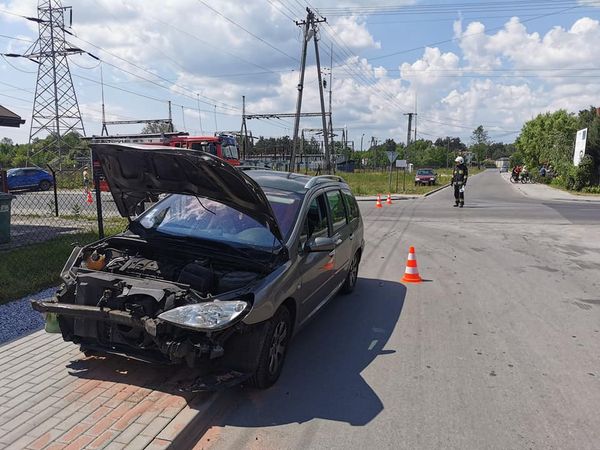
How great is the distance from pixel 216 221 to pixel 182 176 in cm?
71

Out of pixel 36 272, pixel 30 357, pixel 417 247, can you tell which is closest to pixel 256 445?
pixel 30 357

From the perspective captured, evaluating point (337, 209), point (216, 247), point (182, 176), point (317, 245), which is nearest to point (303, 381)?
point (317, 245)

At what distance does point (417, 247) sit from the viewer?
1123 cm

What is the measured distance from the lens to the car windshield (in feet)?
14.5

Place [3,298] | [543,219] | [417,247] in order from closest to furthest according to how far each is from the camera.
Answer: [3,298], [417,247], [543,219]

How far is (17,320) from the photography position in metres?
5.21

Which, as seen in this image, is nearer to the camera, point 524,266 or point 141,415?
point 141,415

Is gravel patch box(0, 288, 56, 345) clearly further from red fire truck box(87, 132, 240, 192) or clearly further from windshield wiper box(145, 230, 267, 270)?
red fire truck box(87, 132, 240, 192)

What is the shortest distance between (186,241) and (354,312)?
2.58 m

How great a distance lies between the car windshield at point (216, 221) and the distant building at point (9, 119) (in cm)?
877

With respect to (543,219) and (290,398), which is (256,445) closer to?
(290,398)

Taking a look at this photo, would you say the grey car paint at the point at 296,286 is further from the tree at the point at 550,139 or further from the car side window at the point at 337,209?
the tree at the point at 550,139

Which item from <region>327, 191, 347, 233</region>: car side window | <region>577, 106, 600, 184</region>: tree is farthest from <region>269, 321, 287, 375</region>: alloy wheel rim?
<region>577, 106, 600, 184</region>: tree

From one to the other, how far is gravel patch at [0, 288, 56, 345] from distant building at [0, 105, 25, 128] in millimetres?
7606
